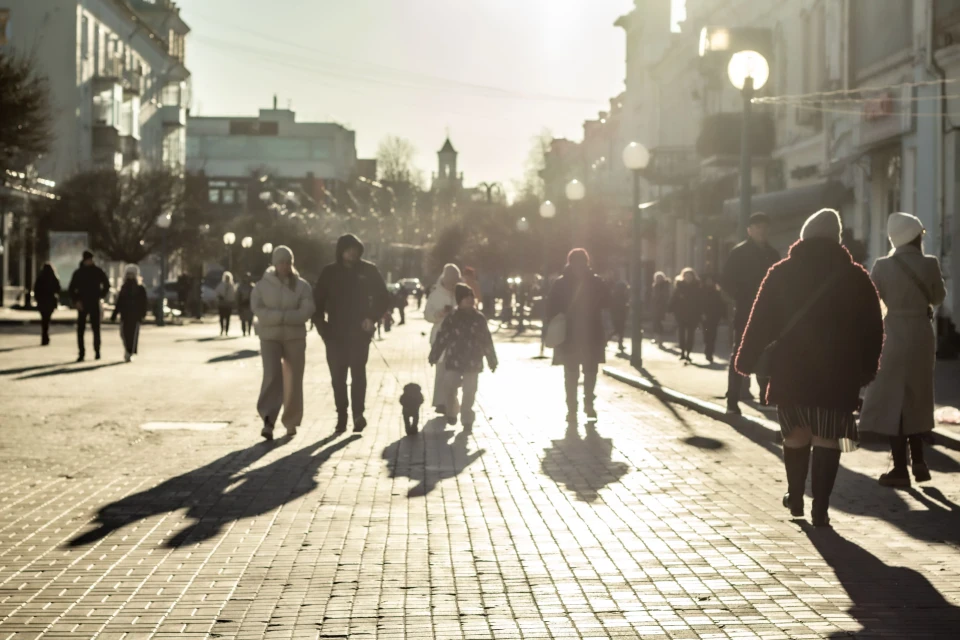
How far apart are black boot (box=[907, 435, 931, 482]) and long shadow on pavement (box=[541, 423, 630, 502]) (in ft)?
6.38

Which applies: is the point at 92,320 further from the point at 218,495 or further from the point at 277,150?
the point at 277,150

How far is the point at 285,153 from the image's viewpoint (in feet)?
522

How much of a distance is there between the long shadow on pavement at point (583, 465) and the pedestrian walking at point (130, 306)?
13.6m

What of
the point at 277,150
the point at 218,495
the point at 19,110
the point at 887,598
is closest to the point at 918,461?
the point at 887,598

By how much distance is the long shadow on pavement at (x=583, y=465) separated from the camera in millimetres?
10500

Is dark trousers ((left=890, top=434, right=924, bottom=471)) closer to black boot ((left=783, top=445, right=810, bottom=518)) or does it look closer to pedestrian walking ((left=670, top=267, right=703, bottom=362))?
black boot ((left=783, top=445, right=810, bottom=518))

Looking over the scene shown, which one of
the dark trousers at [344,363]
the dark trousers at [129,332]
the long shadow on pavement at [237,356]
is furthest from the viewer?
the long shadow on pavement at [237,356]

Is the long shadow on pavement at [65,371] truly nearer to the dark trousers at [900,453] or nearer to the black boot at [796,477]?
the dark trousers at [900,453]

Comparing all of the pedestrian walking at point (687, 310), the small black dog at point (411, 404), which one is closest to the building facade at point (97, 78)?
the pedestrian walking at point (687, 310)

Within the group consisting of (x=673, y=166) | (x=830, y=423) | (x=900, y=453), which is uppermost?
(x=673, y=166)

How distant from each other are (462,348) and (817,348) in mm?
6875

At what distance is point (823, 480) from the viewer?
8656 millimetres

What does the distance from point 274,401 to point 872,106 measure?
18.5 m

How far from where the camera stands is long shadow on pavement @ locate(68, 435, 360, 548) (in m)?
8.59
